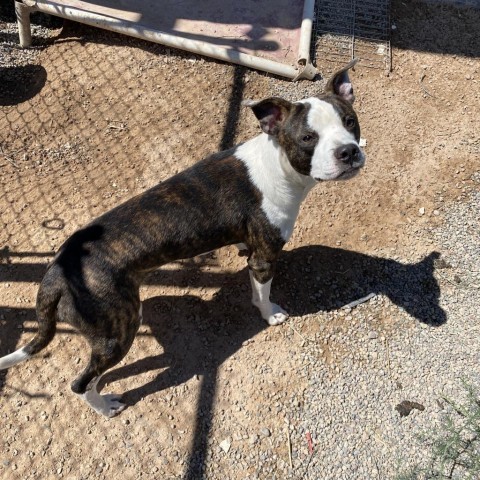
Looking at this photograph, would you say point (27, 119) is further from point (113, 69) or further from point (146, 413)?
point (146, 413)

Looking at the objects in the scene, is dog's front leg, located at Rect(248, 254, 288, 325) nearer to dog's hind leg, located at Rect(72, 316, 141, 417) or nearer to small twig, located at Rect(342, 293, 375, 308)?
small twig, located at Rect(342, 293, 375, 308)

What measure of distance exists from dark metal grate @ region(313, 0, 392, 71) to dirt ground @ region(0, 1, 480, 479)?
0.21 metres

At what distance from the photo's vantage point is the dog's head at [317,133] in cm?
311

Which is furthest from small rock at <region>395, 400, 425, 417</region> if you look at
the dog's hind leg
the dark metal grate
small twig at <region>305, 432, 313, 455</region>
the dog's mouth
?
the dark metal grate

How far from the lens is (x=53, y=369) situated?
13.3 feet

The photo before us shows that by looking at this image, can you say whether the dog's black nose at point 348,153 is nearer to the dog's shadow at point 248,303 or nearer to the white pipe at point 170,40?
the dog's shadow at point 248,303

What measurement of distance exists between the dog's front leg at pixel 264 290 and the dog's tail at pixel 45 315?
154 cm

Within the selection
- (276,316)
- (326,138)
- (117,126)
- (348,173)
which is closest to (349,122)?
(326,138)

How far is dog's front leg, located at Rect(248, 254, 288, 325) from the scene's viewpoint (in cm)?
396

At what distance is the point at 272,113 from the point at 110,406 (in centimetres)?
259

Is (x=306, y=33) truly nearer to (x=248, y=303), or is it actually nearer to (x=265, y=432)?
(x=248, y=303)

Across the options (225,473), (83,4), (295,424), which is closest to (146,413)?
(225,473)

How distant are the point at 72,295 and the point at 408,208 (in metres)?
3.50

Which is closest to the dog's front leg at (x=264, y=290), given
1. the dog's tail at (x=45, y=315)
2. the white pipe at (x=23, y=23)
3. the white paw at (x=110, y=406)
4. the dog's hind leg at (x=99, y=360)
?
the dog's hind leg at (x=99, y=360)
